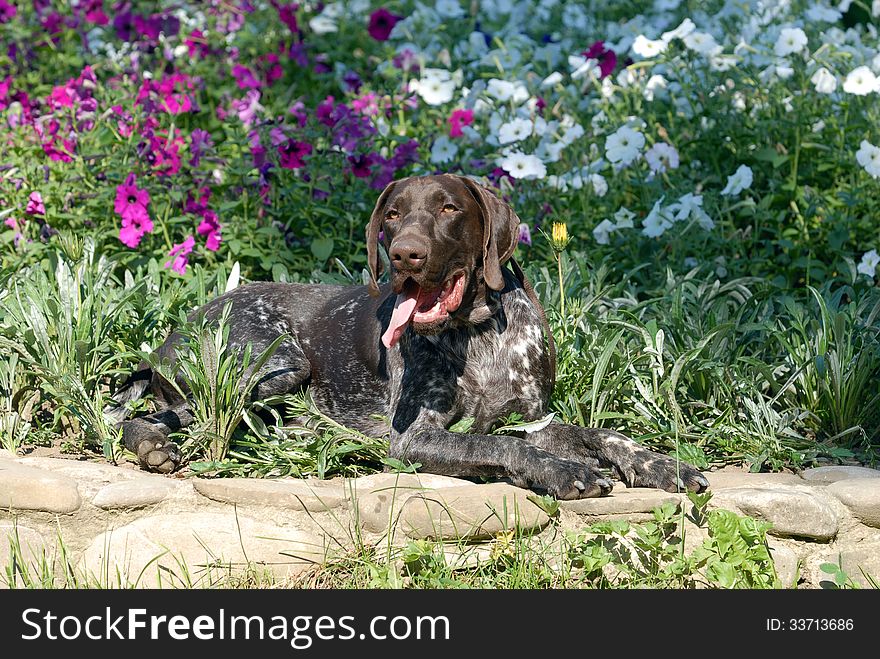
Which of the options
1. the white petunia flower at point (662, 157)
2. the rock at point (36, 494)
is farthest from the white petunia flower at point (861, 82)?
the rock at point (36, 494)

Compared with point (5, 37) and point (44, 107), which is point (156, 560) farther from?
point (5, 37)

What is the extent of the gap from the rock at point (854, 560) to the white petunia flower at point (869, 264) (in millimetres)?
1970

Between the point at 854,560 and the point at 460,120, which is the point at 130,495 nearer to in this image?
the point at 854,560

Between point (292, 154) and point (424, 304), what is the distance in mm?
2042

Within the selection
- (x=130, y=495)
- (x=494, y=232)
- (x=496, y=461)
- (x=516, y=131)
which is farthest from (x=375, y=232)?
(x=516, y=131)

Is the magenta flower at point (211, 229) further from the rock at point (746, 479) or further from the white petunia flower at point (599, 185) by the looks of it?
the rock at point (746, 479)

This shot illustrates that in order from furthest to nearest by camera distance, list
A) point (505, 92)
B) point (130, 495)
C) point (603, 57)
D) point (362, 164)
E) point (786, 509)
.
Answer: point (603, 57)
point (505, 92)
point (362, 164)
point (130, 495)
point (786, 509)

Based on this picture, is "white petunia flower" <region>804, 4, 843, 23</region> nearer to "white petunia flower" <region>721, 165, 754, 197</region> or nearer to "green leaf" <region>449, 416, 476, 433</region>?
"white petunia flower" <region>721, 165, 754, 197</region>

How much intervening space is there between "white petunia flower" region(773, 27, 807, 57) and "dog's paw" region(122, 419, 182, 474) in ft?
13.1

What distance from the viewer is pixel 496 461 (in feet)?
14.1

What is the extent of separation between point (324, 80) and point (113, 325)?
4.12 m

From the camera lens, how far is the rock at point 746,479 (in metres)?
4.12

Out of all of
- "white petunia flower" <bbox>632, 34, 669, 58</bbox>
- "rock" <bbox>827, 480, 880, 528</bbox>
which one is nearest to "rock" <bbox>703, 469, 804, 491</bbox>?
"rock" <bbox>827, 480, 880, 528</bbox>

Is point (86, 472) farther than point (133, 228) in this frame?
No
